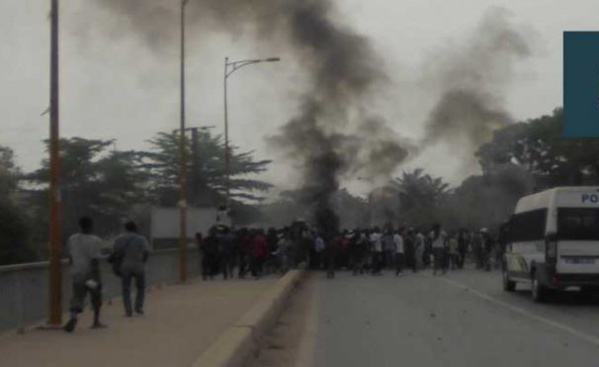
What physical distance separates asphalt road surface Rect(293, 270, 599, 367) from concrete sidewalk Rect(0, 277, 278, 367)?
1.27 metres

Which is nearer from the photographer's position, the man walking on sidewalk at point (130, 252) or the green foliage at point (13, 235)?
the man walking on sidewalk at point (130, 252)

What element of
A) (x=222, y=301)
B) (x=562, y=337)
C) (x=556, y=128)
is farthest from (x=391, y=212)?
(x=562, y=337)

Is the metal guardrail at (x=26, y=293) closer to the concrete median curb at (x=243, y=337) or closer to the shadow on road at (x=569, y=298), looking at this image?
the concrete median curb at (x=243, y=337)

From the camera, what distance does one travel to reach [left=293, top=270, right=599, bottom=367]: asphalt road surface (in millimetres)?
11977

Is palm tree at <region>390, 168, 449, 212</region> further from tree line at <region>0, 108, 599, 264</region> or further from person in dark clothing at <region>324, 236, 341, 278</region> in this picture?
person in dark clothing at <region>324, 236, 341, 278</region>

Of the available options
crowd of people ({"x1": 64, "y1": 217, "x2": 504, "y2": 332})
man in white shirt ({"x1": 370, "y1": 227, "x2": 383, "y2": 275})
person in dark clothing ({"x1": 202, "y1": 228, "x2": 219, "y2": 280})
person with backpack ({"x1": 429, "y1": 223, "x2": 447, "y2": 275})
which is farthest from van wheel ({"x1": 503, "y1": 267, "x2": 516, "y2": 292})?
man in white shirt ({"x1": 370, "y1": 227, "x2": 383, "y2": 275})

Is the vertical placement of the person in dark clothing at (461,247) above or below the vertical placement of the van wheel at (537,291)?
above

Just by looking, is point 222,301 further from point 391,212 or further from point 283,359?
point 391,212

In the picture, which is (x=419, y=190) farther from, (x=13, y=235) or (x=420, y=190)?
(x=13, y=235)

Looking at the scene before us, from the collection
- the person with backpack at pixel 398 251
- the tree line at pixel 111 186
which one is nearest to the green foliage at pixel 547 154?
the tree line at pixel 111 186

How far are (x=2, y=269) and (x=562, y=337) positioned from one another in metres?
7.24

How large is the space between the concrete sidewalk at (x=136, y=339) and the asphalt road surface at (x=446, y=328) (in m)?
1.27

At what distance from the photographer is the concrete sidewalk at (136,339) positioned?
1034 centimetres

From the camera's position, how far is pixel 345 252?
36.5 meters
